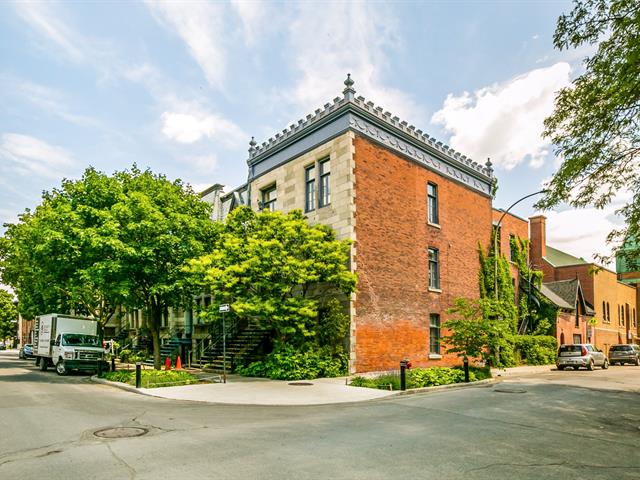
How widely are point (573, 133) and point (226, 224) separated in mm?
14317

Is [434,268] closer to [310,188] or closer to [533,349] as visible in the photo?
[310,188]

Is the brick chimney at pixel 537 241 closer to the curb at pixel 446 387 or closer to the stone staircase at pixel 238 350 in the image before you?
the curb at pixel 446 387

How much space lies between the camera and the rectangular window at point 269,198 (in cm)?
2602

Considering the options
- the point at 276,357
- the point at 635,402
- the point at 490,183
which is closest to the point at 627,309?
the point at 490,183

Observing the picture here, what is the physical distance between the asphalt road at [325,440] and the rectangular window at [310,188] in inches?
456

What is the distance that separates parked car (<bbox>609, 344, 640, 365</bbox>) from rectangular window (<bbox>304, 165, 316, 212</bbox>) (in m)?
30.5

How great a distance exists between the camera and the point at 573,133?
12.3 meters

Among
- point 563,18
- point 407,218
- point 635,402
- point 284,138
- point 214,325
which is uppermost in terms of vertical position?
point 284,138

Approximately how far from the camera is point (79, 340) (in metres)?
24.1

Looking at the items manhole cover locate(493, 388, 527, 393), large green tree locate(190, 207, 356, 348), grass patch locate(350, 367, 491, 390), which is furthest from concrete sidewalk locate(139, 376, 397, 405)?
manhole cover locate(493, 388, 527, 393)

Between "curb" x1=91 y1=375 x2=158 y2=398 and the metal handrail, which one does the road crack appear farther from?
the metal handrail

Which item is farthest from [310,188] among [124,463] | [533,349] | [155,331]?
[533,349]

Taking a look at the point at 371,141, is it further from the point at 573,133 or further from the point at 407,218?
the point at 573,133

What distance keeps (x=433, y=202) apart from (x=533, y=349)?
1324 cm
